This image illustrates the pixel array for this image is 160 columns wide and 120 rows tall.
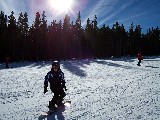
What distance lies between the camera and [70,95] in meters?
12.1

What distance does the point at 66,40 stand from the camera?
75625mm

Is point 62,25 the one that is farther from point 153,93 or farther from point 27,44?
point 153,93

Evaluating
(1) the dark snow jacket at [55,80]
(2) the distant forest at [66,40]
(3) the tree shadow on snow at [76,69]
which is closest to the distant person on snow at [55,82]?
(1) the dark snow jacket at [55,80]

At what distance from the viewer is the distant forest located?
64.1 m

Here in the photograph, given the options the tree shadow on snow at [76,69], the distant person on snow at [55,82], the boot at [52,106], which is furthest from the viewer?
the tree shadow on snow at [76,69]

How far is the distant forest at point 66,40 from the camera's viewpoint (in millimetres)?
64062

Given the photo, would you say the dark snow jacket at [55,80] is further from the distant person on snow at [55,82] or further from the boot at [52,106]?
the boot at [52,106]

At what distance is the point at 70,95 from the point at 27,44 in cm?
5565

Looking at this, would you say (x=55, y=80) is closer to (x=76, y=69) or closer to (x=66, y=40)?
(x=76, y=69)

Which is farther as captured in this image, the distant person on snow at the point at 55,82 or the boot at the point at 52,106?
the distant person on snow at the point at 55,82

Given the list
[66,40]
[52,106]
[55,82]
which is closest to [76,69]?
[55,82]

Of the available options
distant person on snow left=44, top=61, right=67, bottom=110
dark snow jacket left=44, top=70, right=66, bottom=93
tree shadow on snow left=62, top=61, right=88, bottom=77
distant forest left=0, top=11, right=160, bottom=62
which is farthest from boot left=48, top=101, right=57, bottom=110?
distant forest left=0, top=11, right=160, bottom=62

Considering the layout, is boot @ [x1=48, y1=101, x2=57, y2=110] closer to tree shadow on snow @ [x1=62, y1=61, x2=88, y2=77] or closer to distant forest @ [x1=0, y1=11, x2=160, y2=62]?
tree shadow on snow @ [x1=62, y1=61, x2=88, y2=77]

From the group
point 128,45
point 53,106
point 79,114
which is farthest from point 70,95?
point 128,45
